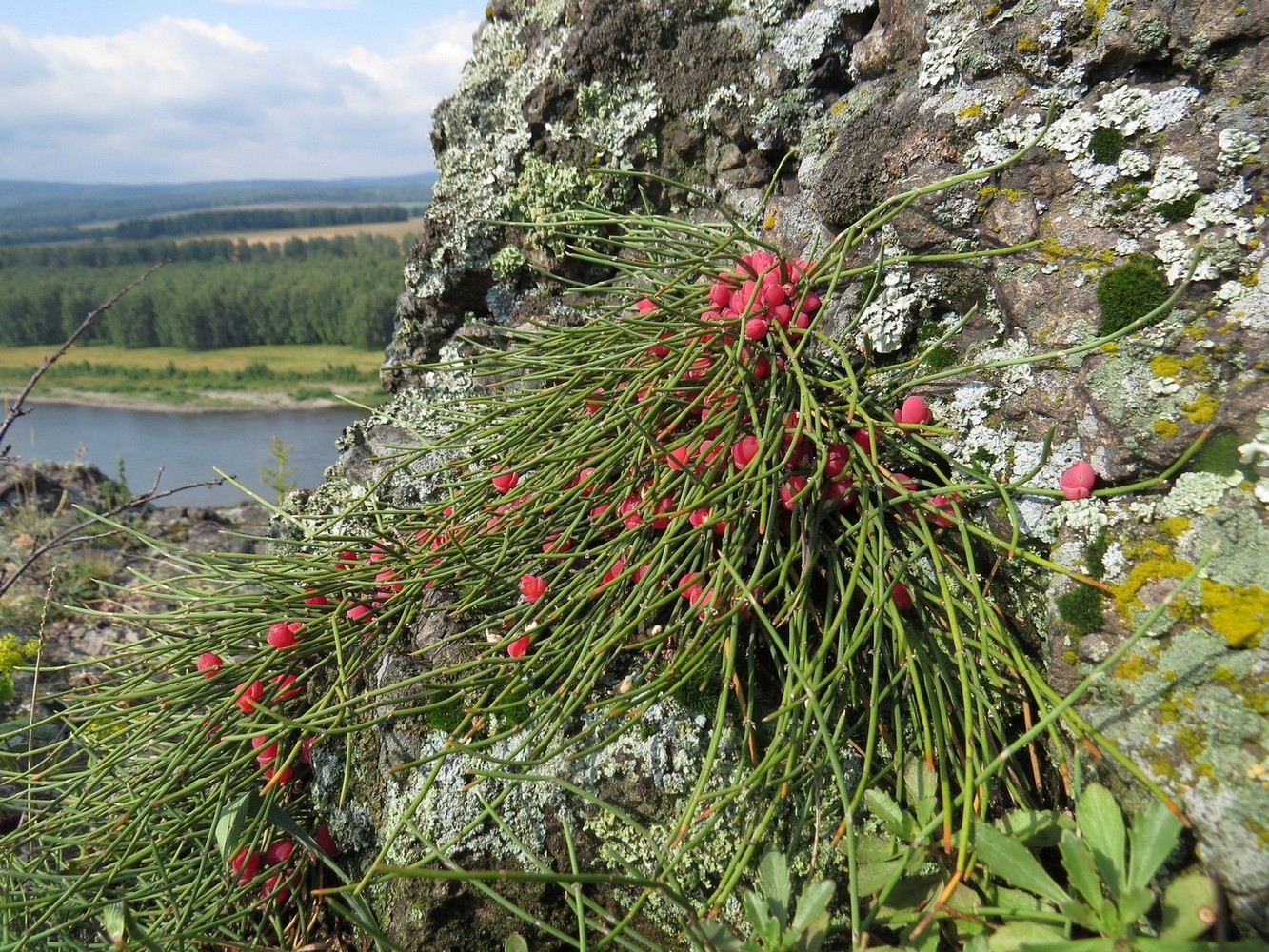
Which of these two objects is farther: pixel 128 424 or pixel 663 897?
pixel 128 424

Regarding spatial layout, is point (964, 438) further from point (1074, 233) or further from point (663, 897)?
point (663, 897)

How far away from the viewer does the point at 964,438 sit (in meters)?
0.95

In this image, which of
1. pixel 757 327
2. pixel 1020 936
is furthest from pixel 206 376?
pixel 1020 936

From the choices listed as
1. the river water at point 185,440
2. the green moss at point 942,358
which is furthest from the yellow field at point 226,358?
the green moss at point 942,358

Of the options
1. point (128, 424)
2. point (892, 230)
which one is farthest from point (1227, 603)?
point (128, 424)

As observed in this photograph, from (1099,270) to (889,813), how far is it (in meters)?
0.66

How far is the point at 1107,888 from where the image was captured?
0.63m

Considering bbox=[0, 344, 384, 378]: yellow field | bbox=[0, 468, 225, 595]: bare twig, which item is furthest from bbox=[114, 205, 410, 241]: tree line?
bbox=[0, 468, 225, 595]: bare twig

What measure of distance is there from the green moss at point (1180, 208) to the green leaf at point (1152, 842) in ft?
2.07

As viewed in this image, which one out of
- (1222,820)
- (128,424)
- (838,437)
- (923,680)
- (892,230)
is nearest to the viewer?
(1222,820)

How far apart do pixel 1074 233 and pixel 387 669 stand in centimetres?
108

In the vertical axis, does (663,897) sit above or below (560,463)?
below

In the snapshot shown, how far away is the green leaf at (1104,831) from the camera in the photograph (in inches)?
24.0

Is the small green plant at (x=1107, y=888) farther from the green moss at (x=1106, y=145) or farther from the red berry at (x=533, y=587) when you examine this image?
the green moss at (x=1106, y=145)
